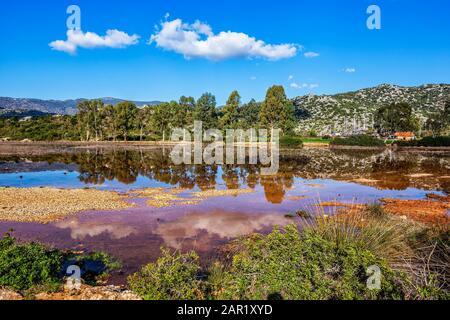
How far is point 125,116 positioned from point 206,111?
75.1 ft

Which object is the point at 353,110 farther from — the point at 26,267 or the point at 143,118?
the point at 26,267

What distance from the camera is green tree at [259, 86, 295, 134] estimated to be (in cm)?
8188

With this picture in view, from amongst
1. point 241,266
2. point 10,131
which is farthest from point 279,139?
point 10,131

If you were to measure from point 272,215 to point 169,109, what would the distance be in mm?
83352

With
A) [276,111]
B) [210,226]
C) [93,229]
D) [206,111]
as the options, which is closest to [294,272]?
[210,226]

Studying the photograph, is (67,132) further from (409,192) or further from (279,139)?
(409,192)

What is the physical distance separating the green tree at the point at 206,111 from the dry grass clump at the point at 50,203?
6998 centimetres

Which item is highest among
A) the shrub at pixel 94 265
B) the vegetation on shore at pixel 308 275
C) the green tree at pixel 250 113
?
the green tree at pixel 250 113

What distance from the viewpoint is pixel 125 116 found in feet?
320

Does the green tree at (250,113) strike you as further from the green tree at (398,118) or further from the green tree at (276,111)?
the green tree at (398,118)

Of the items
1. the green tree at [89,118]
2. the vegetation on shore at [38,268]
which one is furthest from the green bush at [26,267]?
the green tree at [89,118]

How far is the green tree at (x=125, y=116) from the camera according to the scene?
97.0 m

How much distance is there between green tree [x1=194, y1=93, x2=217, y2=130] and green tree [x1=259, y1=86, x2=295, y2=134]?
15.3 meters
